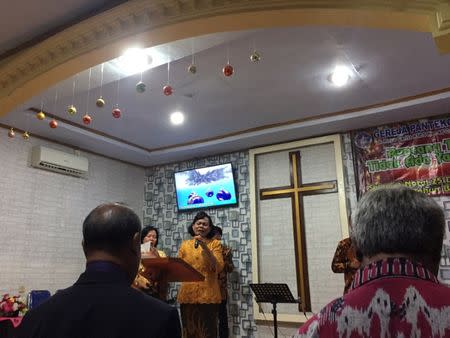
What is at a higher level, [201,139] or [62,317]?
[201,139]

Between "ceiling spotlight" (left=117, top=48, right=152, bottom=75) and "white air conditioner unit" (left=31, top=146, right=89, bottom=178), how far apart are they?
214 cm

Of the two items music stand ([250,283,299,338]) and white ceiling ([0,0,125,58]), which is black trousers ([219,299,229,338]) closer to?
music stand ([250,283,299,338])

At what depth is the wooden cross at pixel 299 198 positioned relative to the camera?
488 centimetres

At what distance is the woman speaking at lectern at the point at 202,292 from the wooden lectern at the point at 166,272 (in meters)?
0.85

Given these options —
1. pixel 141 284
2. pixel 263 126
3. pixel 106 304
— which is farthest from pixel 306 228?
pixel 106 304

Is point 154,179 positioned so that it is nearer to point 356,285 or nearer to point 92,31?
point 92,31

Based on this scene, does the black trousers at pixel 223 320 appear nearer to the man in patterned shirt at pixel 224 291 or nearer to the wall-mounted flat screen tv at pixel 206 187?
the man in patterned shirt at pixel 224 291

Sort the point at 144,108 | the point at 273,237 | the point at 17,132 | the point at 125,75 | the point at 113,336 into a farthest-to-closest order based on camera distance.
→ the point at 273,237 → the point at 17,132 → the point at 144,108 → the point at 125,75 → the point at 113,336

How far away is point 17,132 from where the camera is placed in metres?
4.76

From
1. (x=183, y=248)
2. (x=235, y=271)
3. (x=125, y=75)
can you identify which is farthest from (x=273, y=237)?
(x=125, y=75)

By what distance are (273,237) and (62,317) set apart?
4.40m

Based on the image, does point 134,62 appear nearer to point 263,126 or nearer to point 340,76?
point 340,76

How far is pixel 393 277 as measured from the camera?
0.79m

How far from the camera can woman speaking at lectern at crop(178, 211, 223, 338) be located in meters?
4.03
